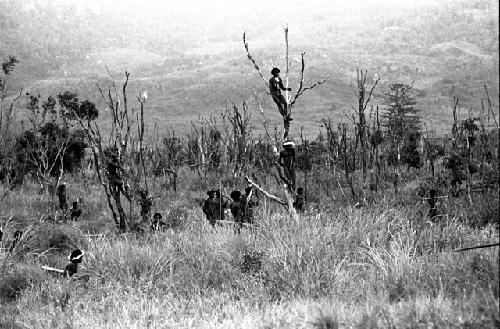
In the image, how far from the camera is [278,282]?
4957 millimetres

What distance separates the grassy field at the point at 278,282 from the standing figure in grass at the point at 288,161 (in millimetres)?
486

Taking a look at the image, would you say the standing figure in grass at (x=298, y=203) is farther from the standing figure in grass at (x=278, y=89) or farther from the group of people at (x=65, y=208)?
the group of people at (x=65, y=208)

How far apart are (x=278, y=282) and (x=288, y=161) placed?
1837 mm

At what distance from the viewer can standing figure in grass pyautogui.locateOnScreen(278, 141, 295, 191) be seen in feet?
20.4

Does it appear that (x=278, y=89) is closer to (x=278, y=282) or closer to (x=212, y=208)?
(x=278, y=282)

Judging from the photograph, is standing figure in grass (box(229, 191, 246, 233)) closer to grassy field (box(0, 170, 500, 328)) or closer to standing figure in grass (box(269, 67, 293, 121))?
grassy field (box(0, 170, 500, 328))

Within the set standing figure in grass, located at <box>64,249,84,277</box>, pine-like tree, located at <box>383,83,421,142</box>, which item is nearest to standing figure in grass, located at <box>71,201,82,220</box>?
standing figure in grass, located at <box>64,249,84,277</box>

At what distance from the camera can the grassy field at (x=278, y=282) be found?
11.7 ft

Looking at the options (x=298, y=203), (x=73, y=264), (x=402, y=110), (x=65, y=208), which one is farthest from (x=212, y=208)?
(x=402, y=110)

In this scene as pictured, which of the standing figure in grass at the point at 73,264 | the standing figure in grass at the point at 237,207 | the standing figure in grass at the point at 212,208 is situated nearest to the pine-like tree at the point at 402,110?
the standing figure in grass at the point at 212,208

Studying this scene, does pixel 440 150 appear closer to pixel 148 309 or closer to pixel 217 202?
pixel 217 202

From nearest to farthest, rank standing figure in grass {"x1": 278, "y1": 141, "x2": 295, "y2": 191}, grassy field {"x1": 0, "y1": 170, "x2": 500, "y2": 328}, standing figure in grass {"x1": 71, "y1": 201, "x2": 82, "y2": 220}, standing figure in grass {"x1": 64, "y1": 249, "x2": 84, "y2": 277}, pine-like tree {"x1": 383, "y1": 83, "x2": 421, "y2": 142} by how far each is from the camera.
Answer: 1. grassy field {"x1": 0, "y1": 170, "x2": 500, "y2": 328}
2. standing figure in grass {"x1": 278, "y1": 141, "x2": 295, "y2": 191}
3. standing figure in grass {"x1": 64, "y1": 249, "x2": 84, "y2": 277}
4. standing figure in grass {"x1": 71, "y1": 201, "x2": 82, "y2": 220}
5. pine-like tree {"x1": 383, "y1": 83, "x2": 421, "y2": 142}

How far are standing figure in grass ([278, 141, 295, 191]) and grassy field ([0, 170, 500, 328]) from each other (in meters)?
0.49

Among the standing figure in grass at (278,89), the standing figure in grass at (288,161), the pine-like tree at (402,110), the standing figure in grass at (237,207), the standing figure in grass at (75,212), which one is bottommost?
the pine-like tree at (402,110)
